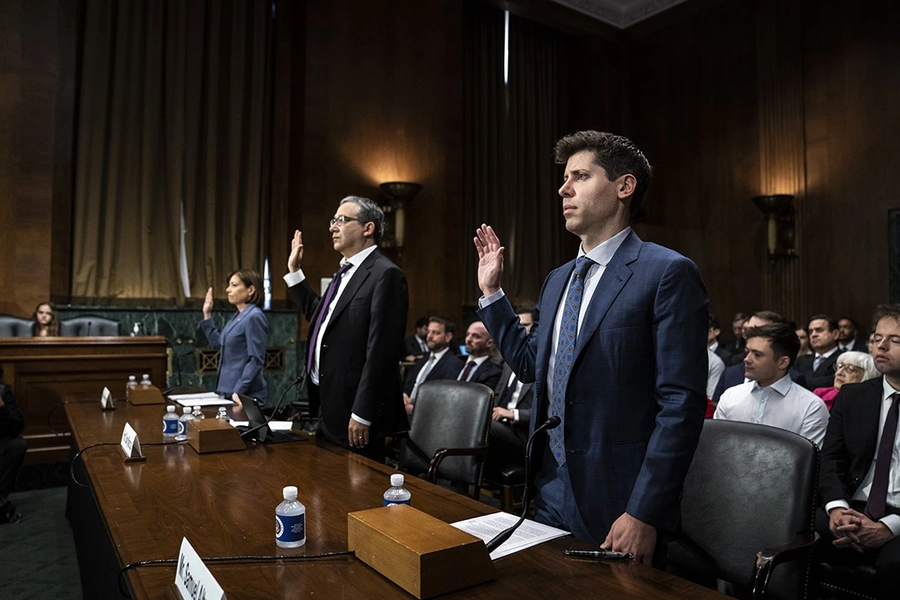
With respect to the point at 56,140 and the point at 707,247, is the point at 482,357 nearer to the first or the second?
the point at 56,140

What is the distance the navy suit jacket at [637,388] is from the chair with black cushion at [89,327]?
5.63 meters

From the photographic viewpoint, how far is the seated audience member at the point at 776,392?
2.86 metres

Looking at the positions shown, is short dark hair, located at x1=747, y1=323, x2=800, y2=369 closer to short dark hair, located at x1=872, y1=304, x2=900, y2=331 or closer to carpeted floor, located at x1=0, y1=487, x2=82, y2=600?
short dark hair, located at x1=872, y1=304, x2=900, y2=331

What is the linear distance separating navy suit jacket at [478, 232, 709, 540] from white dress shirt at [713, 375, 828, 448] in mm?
1484

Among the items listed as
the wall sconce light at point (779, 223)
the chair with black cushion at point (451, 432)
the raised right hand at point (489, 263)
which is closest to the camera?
the raised right hand at point (489, 263)

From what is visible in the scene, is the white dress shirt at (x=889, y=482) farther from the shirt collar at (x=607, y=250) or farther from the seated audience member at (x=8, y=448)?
the seated audience member at (x=8, y=448)

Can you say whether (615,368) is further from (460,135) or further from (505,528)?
(460,135)

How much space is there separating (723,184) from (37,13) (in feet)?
27.1

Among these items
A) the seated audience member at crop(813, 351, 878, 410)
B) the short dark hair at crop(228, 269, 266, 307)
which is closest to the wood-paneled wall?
the short dark hair at crop(228, 269, 266, 307)

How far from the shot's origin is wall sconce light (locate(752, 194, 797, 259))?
8.52 metres

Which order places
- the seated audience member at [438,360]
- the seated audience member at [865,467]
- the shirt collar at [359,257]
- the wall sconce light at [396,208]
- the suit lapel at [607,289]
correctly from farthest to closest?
the wall sconce light at [396,208] < the seated audience member at [438,360] < the shirt collar at [359,257] < the seated audience member at [865,467] < the suit lapel at [607,289]

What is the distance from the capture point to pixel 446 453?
2525mm

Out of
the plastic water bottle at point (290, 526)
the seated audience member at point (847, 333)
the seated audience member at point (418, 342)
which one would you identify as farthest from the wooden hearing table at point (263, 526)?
the seated audience member at point (847, 333)

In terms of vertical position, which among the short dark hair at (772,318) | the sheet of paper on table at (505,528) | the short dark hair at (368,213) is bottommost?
the sheet of paper on table at (505,528)
